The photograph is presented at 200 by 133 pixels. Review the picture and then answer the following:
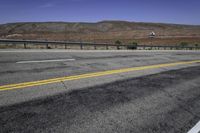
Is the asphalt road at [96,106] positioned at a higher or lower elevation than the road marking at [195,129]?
higher

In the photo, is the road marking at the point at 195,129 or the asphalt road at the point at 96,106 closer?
the asphalt road at the point at 96,106

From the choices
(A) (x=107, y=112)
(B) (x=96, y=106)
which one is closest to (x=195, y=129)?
(A) (x=107, y=112)

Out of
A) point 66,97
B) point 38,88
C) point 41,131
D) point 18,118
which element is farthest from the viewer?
point 38,88

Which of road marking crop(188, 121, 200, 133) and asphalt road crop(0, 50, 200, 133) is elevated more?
asphalt road crop(0, 50, 200, 133)

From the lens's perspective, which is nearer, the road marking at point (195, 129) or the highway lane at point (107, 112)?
the highway lane at point (107, 112)

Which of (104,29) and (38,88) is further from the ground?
(104,29)

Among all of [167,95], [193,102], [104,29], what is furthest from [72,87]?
[104,29]

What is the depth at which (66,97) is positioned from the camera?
5.74 meters

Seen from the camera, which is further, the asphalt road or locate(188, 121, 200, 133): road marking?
locate(188, 121, 200, 133): road marking

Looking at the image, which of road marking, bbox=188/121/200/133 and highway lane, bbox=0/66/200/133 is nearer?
highway lane, bbox=0/66/200/133

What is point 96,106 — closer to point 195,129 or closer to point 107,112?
point 107,112

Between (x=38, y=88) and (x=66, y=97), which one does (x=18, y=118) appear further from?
(x=38, y=88)

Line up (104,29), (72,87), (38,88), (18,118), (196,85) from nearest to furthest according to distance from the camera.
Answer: (18,118)
(38,88)
(72,87)
(196,85)
(104,29)

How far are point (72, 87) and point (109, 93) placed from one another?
1286mm
